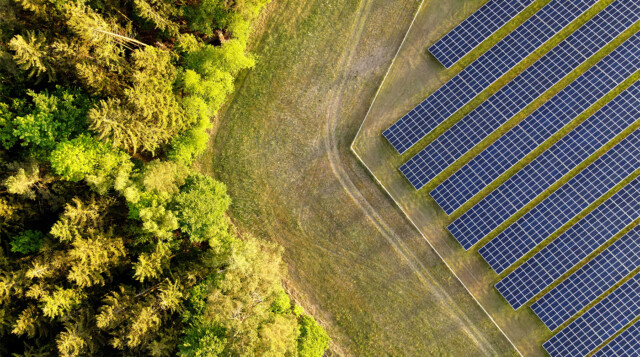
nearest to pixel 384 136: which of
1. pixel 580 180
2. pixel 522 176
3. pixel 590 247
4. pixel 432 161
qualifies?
pixel 432 161

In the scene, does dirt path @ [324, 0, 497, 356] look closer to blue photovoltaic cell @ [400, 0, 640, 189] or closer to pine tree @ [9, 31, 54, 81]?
blue photovoltaic cell @ [400, 0, 640, 189]

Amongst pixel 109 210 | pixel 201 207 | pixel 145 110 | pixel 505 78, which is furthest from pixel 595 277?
pixel 109 210

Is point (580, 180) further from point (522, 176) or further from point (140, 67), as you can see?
point (140, 67)

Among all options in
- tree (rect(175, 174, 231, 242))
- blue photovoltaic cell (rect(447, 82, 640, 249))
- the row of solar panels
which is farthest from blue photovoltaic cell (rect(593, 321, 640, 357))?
tree (rect(175, 174, 231, 242))

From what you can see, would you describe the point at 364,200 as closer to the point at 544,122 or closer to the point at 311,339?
A: the point at 311,339

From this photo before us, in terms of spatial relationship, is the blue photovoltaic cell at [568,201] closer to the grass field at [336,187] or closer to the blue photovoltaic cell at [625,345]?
the grass field at [336,187]

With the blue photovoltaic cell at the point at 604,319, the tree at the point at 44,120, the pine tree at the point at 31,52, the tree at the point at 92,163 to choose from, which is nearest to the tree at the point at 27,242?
the tree at the point at 92,163

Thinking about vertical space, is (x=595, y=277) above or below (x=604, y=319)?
above
